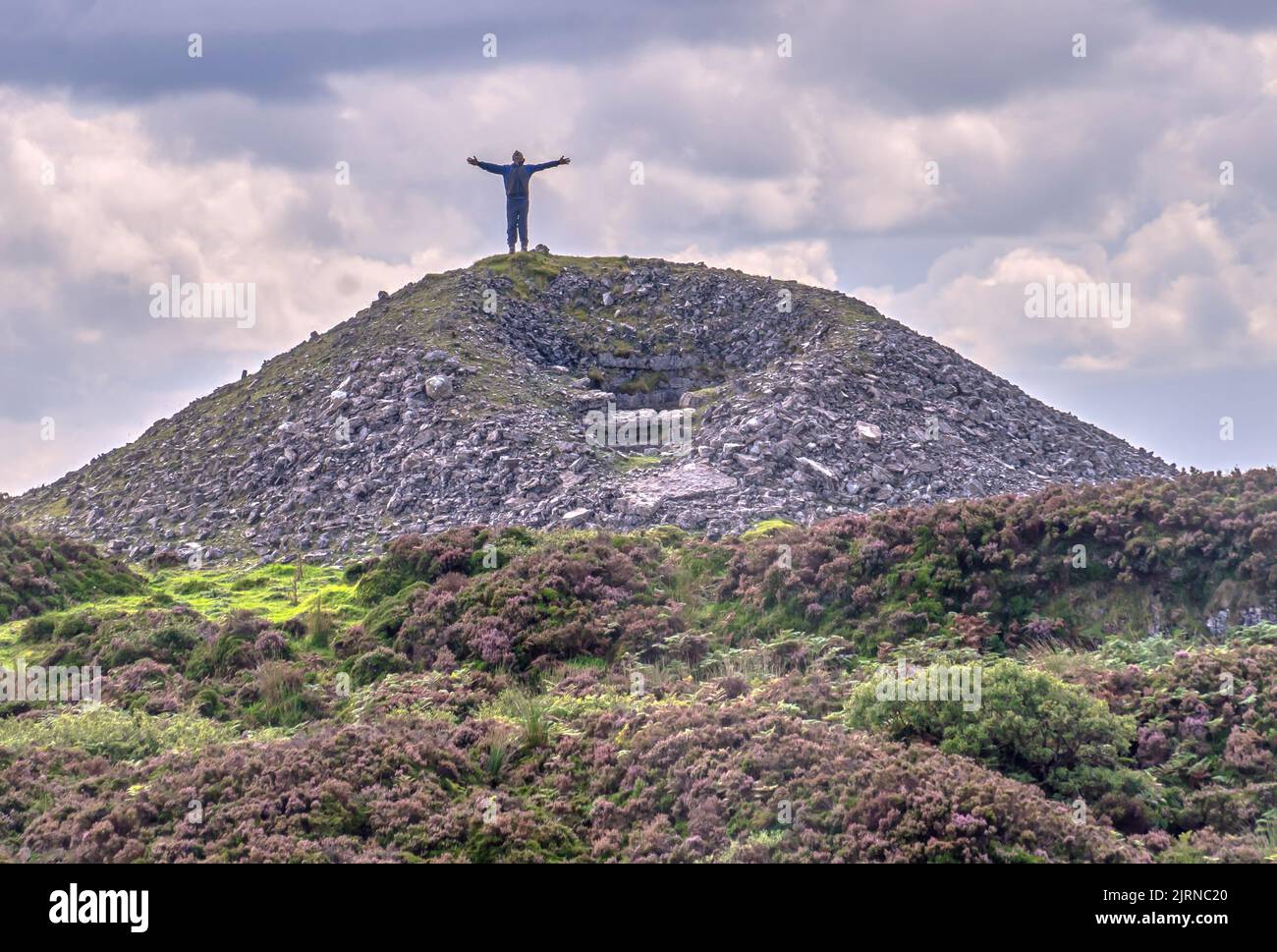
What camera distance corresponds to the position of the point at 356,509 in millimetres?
38219

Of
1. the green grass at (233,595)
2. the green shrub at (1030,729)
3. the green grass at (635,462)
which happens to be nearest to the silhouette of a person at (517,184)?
the green grass at (635,462)

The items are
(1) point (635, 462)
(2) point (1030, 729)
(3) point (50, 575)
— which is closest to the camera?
(2) point (1030, 729)

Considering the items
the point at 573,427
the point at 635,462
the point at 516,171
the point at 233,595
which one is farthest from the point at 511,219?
the point at 233,595

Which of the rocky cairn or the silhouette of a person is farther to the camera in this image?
the silhouette of a person

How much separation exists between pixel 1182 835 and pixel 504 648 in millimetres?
12775

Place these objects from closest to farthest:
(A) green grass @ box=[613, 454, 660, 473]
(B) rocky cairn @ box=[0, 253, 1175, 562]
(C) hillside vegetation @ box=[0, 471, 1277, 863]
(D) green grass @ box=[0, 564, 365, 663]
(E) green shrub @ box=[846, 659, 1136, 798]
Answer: (C) hillside vegetation @ box=[0, 471, 1277, 863], (E) green shrub @ box=[846, 659, 1136, 798], (D) green grass @ box=[0, 564, 365, 663], (B) rocky cairn @ box=[0, 253, 1175, 562], (A) green grass @ box=[613, 454, 660, 473]

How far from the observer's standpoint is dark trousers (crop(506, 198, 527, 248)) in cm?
5244

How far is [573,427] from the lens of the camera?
41688mm

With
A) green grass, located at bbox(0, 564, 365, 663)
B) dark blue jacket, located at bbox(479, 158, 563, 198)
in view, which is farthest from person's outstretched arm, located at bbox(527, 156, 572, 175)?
green grass, located at bbox(0, 564, 365, 663)

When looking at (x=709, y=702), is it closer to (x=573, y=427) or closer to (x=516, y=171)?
(x=573, y=427)

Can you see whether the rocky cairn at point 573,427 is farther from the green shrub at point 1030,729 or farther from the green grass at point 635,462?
the green shrub at point 1030,729

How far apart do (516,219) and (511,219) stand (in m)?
0.23

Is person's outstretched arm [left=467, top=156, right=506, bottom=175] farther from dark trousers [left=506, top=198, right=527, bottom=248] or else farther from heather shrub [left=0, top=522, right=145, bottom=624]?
heather shrub [left=0, top=522, right=145, bottom=624]
